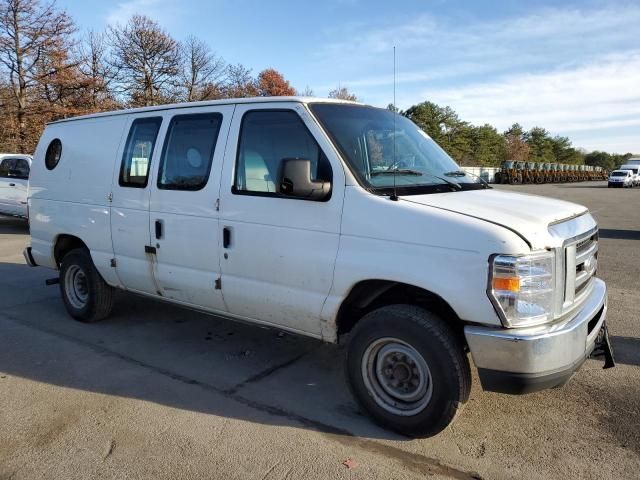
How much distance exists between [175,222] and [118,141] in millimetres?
1310

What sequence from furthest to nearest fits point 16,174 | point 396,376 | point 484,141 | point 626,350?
point 484,141 → point 16,174 → point 626,350 → point 396,376

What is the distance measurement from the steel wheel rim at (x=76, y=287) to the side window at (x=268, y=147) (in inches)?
108

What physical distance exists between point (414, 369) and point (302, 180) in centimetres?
144

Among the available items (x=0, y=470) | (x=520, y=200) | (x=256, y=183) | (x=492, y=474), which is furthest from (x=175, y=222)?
(x=492, y=474)

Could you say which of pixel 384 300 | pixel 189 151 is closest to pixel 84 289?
pixel 189 151

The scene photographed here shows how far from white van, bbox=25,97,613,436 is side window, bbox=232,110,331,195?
0.01 metres

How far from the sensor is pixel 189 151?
14.7 ft

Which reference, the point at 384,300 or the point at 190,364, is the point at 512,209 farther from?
the point at 190,364

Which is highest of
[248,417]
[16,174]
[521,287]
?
[16,174]

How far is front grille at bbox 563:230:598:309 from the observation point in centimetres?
312

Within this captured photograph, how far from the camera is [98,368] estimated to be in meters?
4.53

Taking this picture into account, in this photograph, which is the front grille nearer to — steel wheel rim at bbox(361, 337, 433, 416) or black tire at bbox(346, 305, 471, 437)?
black tire at bbox(346, 305, 471, 437)

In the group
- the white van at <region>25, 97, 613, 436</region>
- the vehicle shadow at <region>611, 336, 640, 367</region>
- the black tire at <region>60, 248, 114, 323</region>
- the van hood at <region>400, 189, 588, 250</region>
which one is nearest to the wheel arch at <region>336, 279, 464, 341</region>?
the white van at <region>25, 97, 613, 436</region>

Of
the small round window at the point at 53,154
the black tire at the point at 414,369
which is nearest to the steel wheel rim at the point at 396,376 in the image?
the black tire at the point at 414,369
